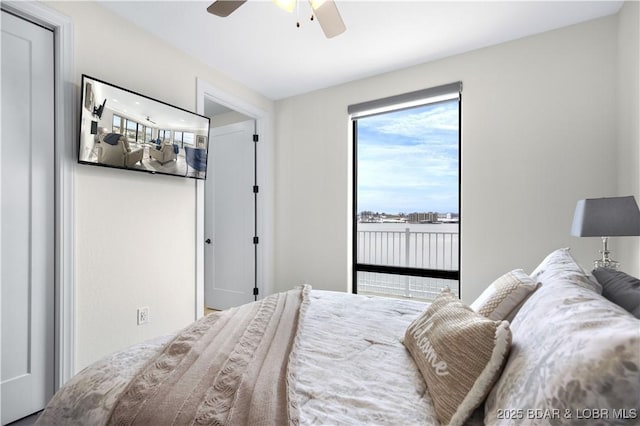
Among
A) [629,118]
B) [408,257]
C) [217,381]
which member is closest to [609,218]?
[629,118]

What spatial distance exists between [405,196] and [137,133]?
2988 mm

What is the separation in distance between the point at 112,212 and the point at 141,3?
1.51m

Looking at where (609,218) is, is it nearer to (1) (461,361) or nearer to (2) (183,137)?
(1) (461,361)

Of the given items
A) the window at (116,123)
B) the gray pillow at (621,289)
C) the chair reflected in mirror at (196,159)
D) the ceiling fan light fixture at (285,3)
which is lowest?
the gray pillow at (621,289)

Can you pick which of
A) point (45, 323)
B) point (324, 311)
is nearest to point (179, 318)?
point (45, 323)

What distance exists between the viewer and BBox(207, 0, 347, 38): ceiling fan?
1.66 m

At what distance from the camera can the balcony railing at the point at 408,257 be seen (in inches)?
157

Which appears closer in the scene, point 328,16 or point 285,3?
point 285,3

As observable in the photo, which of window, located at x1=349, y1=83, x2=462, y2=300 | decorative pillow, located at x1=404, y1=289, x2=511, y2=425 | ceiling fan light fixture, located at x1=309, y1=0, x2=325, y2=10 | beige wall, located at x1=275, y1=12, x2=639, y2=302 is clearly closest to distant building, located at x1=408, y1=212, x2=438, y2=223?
window, located at x1=349, y1=83, x2=462, y2=300

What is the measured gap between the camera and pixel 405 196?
3.91 m

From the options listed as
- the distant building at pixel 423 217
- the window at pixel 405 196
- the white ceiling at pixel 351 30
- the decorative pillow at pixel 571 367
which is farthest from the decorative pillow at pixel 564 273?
the distant building at pixel 423 217

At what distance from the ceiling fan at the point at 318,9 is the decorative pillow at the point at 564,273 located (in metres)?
1.65

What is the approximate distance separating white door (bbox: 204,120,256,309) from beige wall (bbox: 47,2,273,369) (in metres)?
1.03

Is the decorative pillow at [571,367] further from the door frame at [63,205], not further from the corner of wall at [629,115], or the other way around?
the door frame at [63,205]
